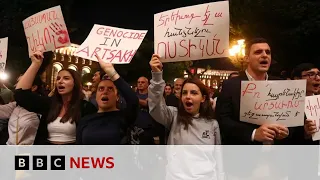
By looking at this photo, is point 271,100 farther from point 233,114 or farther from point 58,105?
point 58,105

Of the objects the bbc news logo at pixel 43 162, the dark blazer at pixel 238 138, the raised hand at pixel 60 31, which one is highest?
the raised hand at pixel 60 31

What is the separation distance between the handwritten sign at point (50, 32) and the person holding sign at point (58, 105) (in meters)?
0.23

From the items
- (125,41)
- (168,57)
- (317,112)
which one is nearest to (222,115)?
(168,57)

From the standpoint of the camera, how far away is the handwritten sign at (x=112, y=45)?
3.31 m

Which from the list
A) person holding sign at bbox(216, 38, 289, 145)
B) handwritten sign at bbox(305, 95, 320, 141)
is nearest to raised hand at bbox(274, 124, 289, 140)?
person holding sign at bbox(216, 38, 289, 145)

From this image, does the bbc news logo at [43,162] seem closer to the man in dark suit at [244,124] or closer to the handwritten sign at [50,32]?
the handwritten sign at [50,32]

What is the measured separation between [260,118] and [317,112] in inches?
30.6

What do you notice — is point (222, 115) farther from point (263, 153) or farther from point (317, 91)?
point (317, 91)

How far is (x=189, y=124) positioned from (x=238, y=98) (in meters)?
0.44

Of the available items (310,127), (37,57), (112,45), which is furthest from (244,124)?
(37,57)

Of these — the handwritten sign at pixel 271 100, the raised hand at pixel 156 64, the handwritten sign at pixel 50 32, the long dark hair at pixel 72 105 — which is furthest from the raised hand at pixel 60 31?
the handwritten sign at pixel 271 100

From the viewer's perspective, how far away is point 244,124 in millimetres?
2779

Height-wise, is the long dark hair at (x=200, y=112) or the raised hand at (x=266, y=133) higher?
the long dark hair at (x=200, y=112)

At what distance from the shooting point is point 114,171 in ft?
10.0
